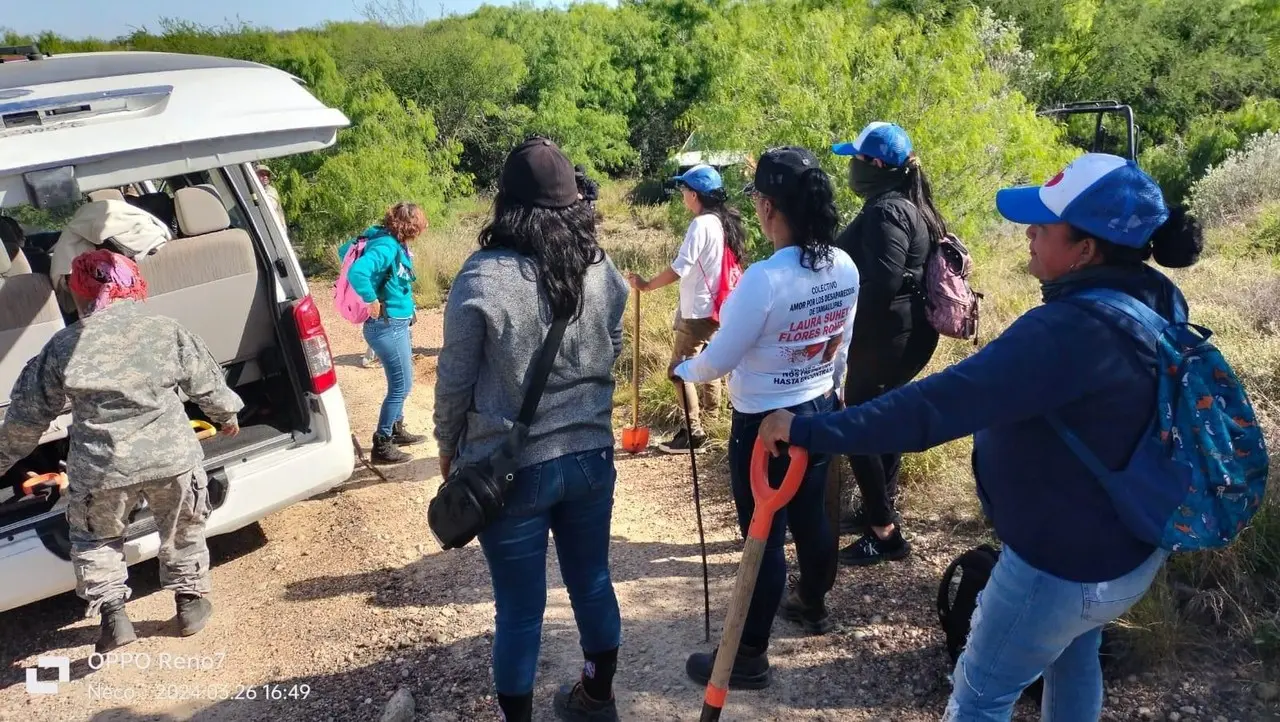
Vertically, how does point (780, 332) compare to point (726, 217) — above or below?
above

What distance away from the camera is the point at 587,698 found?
2943mm

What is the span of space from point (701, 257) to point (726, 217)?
29 cm

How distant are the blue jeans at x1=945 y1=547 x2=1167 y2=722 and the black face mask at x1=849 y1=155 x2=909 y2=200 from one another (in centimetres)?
187

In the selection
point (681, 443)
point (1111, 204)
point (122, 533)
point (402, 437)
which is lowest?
point (402, 437)

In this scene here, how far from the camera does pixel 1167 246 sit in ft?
6.48

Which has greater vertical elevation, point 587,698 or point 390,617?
point 587,698

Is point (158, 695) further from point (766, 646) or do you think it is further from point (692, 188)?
point (692, 188)

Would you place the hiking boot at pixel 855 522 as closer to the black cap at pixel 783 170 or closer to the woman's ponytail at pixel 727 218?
the woman's ponytail at pixel 727 218

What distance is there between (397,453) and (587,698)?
3021 millimetres

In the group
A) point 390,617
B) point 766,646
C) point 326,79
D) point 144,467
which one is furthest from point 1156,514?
point 326,79

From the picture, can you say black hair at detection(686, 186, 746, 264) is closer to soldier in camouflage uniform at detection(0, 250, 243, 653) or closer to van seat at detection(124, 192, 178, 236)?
soldier in camouflage uniform at detection(0, 250, 243, 653)

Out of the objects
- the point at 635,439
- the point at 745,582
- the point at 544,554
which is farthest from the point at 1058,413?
the point at 635,439

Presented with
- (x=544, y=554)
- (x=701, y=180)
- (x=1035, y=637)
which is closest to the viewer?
(x=1035, y=637)

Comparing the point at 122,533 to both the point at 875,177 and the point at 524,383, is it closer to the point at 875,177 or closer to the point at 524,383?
the point at 524,383
